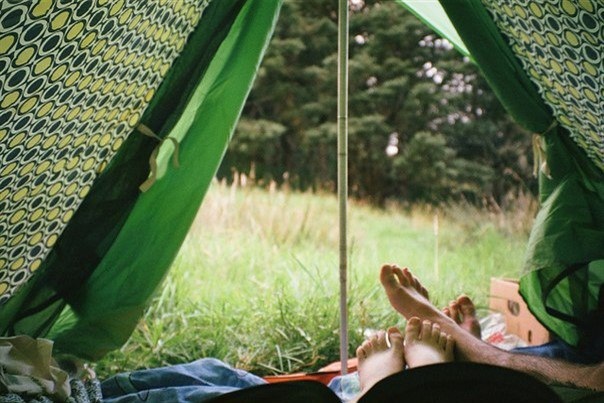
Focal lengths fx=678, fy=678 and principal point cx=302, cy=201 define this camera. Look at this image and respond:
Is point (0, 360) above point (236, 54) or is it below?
below

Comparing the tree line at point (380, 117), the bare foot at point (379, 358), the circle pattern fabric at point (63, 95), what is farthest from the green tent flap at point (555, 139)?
the tree line at point (380, 117)

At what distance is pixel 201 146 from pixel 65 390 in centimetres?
73

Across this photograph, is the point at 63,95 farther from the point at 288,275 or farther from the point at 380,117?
the point at 380,117

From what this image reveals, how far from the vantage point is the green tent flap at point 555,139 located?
1.72 meters

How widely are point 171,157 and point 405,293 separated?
90 centimetres

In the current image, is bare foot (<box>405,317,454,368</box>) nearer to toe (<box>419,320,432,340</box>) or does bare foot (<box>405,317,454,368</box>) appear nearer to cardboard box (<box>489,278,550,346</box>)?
toe (<box>419,320,432,340</box>)

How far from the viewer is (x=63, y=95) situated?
145 centimetres

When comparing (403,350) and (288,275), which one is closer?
(403,350)

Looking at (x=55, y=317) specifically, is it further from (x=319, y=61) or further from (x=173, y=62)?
(x=319, y=61)

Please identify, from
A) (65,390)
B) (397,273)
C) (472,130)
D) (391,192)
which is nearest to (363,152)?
(391,192)

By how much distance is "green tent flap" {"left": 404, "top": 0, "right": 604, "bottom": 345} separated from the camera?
5.63 ft

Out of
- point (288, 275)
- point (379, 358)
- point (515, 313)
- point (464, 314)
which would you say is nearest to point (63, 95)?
point (379, 358)

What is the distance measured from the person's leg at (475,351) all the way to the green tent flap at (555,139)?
22 centimetres

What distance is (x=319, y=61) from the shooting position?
6430 mm
